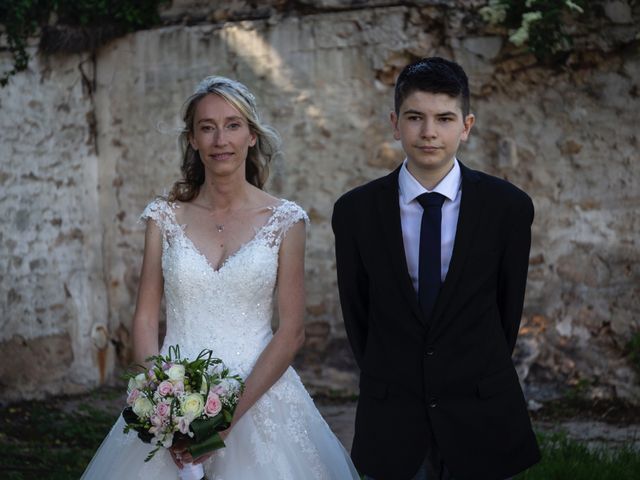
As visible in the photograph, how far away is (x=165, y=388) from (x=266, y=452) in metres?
0.59

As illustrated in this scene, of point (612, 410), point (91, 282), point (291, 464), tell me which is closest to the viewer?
point (291, 464)

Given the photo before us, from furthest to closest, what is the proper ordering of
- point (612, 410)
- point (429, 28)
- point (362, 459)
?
point (429, 28) < point (612, 410) < point (362, 459)

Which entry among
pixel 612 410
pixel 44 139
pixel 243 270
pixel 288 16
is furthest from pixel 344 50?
pixel 243 270

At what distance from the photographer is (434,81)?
3.05 m

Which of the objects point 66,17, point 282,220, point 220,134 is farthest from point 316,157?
point 220,134

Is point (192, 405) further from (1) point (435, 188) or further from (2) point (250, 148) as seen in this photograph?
(2) point (250, 148)

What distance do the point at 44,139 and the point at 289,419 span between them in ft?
14.1

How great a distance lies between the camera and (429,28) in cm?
680

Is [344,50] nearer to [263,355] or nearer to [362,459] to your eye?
[263,355]

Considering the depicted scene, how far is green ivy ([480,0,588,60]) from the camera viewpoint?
6.38m

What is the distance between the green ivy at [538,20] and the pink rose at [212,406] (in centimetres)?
410

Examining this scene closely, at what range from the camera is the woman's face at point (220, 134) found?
11.6 ft

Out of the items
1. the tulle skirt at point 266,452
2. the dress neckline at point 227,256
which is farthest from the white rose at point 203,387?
the dress neckline at point 227,256

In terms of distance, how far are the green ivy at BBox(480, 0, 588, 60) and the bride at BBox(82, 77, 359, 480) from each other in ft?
10.7
